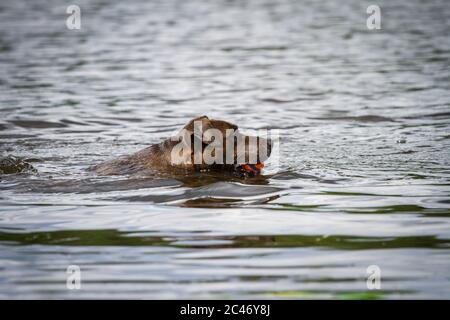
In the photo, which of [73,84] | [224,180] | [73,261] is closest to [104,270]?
[73,261]

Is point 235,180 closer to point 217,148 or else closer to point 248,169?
point 248,169

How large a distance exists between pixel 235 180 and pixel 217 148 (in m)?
0.44

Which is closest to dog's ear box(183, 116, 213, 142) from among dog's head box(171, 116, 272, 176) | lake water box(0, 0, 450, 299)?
dog's head box(171, 116, 272, 176)

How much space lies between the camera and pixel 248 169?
9.70 meters

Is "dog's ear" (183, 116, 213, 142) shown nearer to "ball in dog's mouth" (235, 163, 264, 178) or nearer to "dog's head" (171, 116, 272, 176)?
"dog's head" (171, 116, 272, 176)

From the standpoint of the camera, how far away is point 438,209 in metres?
8.12

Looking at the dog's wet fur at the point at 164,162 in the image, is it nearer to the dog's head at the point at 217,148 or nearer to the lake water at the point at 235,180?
the dog's head at the point at 217,148

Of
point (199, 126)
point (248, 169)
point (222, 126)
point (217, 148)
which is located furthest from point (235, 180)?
point (199, 126)

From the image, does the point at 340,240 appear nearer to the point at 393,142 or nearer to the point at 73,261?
the point at 73,261

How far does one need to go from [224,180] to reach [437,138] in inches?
157

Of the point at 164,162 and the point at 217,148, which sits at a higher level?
the point at 217,148

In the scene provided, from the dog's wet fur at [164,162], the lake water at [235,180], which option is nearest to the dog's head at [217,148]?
the dog's wet fur at [164,162]

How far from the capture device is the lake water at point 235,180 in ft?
20.8

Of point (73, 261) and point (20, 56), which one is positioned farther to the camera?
point (20, 56)
